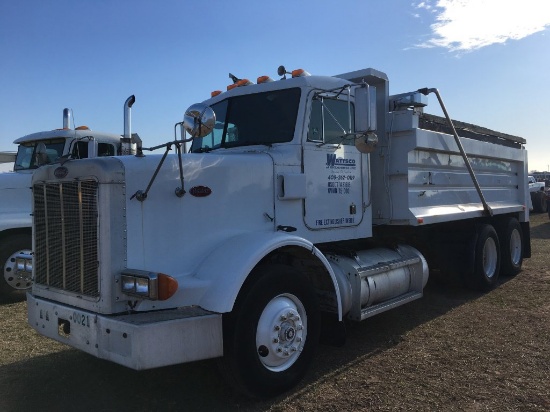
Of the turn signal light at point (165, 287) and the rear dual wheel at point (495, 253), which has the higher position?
the turn signal light at point (165, 287)

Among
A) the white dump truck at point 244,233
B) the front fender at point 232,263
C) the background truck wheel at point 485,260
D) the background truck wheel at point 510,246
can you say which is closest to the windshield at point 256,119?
the white dump truck at point 244,233

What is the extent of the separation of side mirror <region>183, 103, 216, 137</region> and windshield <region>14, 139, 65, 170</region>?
518cm

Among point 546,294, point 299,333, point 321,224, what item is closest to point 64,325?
point 299,333

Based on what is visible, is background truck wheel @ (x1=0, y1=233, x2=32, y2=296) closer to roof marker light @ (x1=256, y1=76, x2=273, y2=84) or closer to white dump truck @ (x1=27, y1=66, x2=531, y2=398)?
white dump truck @ (x1=27, y1=66, x2=531, y2=398)

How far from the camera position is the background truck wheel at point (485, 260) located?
7.71 meters

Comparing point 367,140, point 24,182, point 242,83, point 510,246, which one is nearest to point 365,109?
point 367,140

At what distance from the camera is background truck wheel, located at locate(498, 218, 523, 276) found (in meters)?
8.95

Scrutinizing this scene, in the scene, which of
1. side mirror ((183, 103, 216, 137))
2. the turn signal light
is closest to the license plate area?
the turn signal light

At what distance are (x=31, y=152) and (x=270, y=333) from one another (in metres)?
6.18

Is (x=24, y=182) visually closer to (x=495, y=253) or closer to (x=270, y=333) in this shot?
(x=270, y=333)

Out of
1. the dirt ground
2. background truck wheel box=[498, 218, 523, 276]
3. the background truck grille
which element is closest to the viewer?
the background truck grille

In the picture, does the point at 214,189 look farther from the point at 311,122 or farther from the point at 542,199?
the point at 542,199

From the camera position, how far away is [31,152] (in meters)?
8.25

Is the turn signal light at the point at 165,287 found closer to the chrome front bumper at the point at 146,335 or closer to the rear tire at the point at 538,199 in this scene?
the chrome front bumper at the point at 146,335
